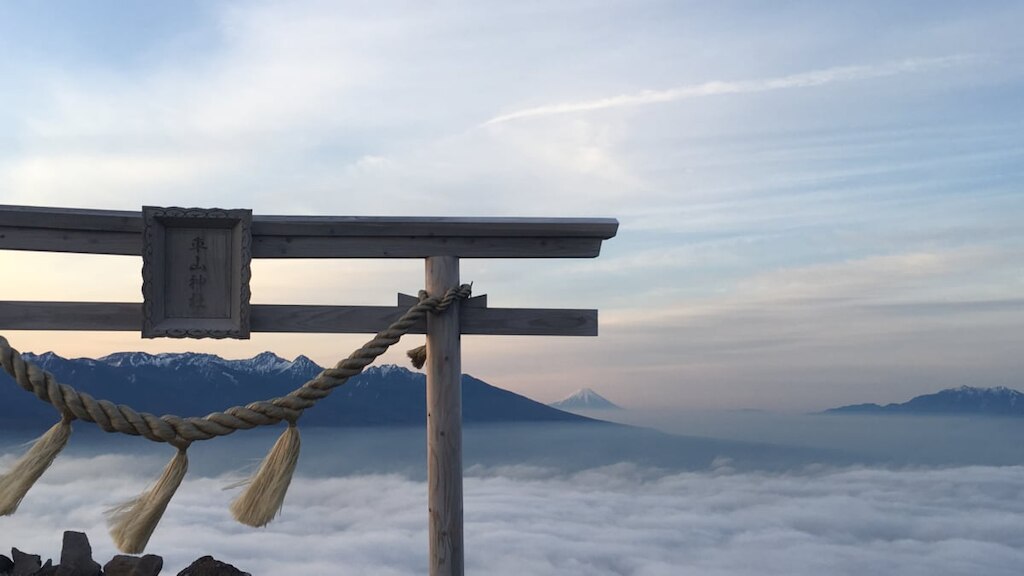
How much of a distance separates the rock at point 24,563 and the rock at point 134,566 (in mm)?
311

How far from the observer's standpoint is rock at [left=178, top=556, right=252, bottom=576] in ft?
13.2

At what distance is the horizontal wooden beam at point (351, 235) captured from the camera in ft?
12.8

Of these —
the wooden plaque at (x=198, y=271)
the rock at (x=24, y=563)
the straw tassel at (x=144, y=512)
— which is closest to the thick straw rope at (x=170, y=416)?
the straw tassel at (x=144, y=512)

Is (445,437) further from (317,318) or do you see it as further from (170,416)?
(170,416)

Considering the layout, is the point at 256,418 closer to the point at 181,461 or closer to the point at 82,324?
the point at 181,461

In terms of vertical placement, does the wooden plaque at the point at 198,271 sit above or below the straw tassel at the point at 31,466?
above

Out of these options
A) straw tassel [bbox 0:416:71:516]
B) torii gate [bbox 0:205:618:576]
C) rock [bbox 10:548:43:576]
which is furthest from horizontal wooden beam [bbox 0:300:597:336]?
rock [bbox 10:548:43:576]

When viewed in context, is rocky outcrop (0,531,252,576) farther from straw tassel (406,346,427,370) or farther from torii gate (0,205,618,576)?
straw tassel (406,346,427,370)

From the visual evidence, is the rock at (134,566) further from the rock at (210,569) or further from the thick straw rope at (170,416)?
the thick straw rope at (170,416)

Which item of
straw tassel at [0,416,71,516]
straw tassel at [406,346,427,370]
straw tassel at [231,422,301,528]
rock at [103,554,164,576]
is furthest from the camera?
straw tassel at [406,346,427,370]

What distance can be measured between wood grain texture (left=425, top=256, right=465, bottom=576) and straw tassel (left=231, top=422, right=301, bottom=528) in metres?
0.59

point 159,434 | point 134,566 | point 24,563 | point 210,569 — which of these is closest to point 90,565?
point 134,566

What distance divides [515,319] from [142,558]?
6.17 ft

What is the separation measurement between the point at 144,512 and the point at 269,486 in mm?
473
